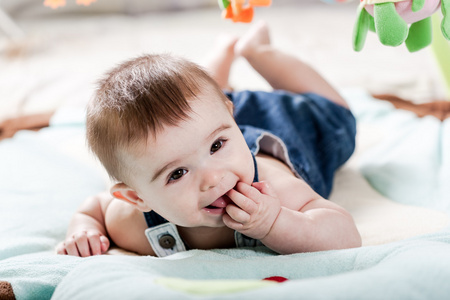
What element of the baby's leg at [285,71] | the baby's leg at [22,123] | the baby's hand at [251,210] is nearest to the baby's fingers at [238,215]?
the baby's hand at [251,210]

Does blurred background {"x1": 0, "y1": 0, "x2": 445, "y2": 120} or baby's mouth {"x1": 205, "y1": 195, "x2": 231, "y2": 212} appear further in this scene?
blurred background {"x1": 0, "y1": 0, "x2": 445, "y2": 120}

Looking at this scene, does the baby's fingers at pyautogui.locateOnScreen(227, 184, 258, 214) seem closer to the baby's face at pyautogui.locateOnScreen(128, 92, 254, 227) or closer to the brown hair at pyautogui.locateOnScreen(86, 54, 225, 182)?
the baby's face at pyautogui.locateOnScreen(128, 92, 254, 227)

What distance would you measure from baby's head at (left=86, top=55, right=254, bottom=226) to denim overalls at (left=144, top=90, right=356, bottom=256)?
267mm

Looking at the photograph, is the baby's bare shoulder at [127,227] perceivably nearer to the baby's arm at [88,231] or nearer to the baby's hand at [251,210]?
the baby's arm at [88,231]

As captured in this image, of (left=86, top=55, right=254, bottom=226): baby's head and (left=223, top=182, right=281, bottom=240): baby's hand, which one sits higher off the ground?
(left=86, top=55, right=254, bottom=226): baby's head

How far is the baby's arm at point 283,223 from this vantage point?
889 mm

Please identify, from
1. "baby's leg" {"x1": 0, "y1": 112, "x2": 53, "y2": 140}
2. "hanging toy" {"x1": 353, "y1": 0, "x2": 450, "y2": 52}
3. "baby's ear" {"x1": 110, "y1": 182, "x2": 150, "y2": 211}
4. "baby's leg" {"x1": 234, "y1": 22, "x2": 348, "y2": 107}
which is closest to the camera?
"hanging toy" {"x1": 353, "y1": 0, "x2": 450, "y2": 52}

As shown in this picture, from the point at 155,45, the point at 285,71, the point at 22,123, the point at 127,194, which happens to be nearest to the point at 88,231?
the point at 127,194

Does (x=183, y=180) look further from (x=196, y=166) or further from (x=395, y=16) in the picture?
(x=395, y=16)

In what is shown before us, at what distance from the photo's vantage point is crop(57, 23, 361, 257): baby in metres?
0.86

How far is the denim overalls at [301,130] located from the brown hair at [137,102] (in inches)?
12.1

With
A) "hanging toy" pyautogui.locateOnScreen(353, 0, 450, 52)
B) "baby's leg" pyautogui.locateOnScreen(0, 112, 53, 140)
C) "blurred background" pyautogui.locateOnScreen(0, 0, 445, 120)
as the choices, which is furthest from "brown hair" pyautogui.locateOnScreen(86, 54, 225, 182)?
"baby's leg" pyautogui.locateOnScreen(0, 112, 53, 140)

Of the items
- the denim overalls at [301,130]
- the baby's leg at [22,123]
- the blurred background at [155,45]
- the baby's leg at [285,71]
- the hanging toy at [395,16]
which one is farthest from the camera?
the blurred background at [155,45]

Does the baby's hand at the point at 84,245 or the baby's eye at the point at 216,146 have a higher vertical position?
the baby's eye at the point at 216,146
